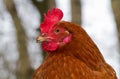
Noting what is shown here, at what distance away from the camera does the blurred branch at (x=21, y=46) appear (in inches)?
454

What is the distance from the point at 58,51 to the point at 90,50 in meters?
0.35

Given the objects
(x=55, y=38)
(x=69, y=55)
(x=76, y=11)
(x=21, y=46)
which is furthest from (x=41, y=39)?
(x=21, y=46)

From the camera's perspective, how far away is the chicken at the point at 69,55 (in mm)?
6168

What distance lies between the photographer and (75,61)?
244 inches

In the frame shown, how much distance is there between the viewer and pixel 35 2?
12172mm

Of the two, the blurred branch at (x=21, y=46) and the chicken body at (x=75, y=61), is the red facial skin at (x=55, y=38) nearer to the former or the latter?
the chicken body at (x=75, y=61)

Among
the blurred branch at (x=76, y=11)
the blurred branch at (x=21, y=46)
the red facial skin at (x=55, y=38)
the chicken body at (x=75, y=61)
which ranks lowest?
the blurred branch at (x=21, y=46)

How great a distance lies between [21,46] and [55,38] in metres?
5.45

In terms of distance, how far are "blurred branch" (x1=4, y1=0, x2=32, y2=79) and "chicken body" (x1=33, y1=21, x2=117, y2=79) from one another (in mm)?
5211

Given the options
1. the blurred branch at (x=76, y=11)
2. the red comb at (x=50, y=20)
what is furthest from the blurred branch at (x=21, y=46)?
the red comb at (x=50, y=20)

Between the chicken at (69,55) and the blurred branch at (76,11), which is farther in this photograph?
the blurred branch at (76,11)

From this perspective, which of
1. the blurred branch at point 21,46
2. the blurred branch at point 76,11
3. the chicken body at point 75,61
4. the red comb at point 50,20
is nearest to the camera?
the chicken body at point 75,61

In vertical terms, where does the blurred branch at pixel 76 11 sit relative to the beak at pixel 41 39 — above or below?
below

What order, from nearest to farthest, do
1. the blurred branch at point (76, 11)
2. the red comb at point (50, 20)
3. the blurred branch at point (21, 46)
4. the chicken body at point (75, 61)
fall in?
the chicken body at point (75, 61) → the red comb at point (50, 20) → the blurred branch at point (76, 11) → the blurred branch at point (21, 46)
